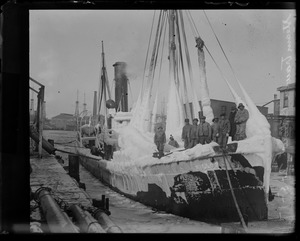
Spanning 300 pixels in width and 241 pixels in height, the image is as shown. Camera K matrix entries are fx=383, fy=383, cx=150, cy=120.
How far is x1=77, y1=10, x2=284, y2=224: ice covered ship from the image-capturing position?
11.8 ft

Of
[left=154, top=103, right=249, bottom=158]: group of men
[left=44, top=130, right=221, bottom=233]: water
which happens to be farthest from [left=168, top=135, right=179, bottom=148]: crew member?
[left=44, top=130, right=221, bottom=233]: water

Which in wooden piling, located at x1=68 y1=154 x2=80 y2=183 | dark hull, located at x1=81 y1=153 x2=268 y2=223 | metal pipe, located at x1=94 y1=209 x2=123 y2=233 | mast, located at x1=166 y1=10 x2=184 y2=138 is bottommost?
metal pipe, located at x1=94 y1=209 x2=123 y2=233

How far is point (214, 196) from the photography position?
143 inches

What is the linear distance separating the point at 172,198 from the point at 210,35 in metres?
1.58

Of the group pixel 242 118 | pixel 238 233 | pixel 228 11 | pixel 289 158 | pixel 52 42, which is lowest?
pixel 238 233

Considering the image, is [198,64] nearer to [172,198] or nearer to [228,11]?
[228,11]

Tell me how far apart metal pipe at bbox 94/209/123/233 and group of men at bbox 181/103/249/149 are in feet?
3.26

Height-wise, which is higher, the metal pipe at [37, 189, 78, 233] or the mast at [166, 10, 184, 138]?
the mast at [166, 10, 184, 138]

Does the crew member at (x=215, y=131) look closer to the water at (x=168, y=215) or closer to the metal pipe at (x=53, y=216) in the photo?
the water at (x=168, y=215)

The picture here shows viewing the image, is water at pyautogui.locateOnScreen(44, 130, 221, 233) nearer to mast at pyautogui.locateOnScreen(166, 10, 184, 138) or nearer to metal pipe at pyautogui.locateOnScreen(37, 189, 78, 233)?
metal pipe at pyautogui.locateOnScreen(37, 189, 78, 233)

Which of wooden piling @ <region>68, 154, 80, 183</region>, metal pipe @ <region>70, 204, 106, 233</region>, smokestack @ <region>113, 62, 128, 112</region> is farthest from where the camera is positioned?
wooden piling @ <region>68, 154, 80, 183</region>

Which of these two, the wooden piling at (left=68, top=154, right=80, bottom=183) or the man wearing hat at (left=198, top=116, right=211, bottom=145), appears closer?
the man wearing hat at (left=198, top=116, right=211, bottom=145)

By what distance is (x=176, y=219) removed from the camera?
3639 mm

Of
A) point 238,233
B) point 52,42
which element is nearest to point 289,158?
point 238,233
